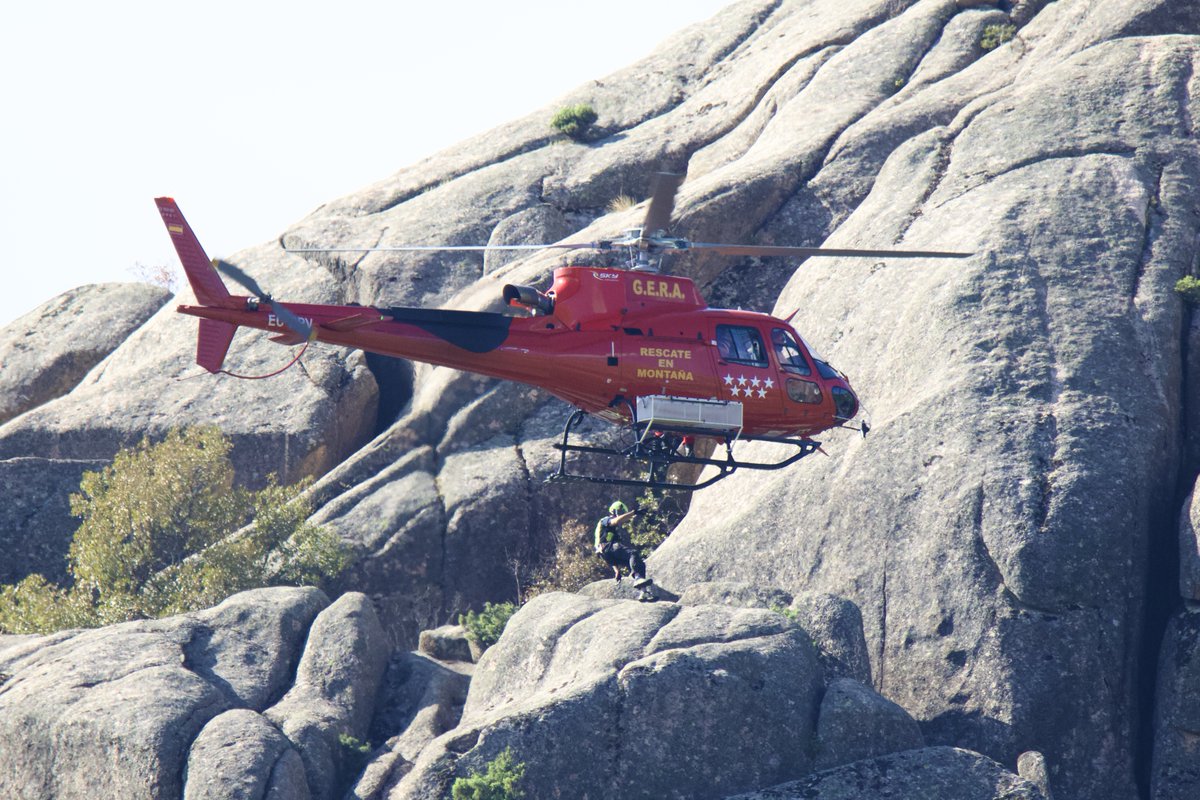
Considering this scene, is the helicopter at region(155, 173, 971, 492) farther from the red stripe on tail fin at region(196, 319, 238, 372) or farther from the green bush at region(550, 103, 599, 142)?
the green bush at region(550, 103, 599, 142)

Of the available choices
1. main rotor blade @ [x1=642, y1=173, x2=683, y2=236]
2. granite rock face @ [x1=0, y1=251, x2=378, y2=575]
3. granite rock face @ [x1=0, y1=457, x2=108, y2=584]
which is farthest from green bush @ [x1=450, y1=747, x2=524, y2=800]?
granite rock face @ [x1=0, y1=457, x2=108, y2=584]

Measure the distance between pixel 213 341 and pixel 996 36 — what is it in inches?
1000

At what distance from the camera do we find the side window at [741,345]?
81.5 ft

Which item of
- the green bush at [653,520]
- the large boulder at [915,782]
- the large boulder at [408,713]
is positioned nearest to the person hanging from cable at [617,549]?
the large boulder at [408,713]

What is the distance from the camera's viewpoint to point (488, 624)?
2862cm

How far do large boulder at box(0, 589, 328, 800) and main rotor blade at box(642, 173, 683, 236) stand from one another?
10.7 m

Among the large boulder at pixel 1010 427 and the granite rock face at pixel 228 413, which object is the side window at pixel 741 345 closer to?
the large boulder at pixel 1010 427

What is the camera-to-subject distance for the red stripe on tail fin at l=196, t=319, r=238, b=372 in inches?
912

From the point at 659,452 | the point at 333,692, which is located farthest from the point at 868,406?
the point at 333,692

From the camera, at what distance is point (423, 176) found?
44.9 metres

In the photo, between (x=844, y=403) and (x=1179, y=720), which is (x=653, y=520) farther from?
(x=1179, y=720)

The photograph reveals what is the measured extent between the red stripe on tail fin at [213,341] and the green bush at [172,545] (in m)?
9.07

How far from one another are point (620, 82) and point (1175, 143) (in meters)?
22.1

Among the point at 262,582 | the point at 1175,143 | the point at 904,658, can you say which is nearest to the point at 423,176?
the point at 262,582
